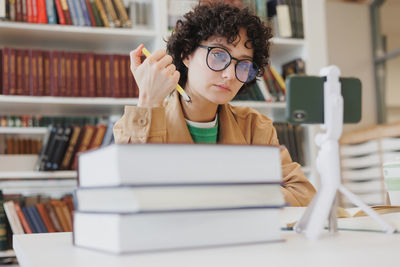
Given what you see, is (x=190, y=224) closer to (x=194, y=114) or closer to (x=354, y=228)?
(x=354, y=228)

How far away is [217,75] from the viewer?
1.49 meters

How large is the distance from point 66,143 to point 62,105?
241 millimetres

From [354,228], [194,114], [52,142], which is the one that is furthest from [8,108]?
[354,228]

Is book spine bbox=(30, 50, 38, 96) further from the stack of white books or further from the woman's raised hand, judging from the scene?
the stack of white books

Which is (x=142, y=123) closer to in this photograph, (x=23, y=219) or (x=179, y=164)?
(x=179, y=164)

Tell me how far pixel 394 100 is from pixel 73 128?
3272 mm

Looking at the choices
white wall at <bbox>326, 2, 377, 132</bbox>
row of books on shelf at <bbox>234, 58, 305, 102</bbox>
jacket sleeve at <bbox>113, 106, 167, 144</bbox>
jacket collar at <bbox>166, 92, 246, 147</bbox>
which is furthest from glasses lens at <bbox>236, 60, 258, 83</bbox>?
white wall at <bbox>326, 2, 377, 132</bbox>

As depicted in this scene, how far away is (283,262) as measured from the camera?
0.50 m

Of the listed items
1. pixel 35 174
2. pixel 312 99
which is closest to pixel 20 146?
pixel 35 174

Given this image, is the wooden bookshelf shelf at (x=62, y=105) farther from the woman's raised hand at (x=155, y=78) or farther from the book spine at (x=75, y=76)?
the woman's raised hand at (x=155, y=78)

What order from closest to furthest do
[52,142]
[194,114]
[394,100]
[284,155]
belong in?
[284,155]
[194,114]
[52,142]
[394,100]

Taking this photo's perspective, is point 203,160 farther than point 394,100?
No

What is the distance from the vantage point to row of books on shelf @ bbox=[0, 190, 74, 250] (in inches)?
94.4

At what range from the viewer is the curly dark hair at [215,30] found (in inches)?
61.0
